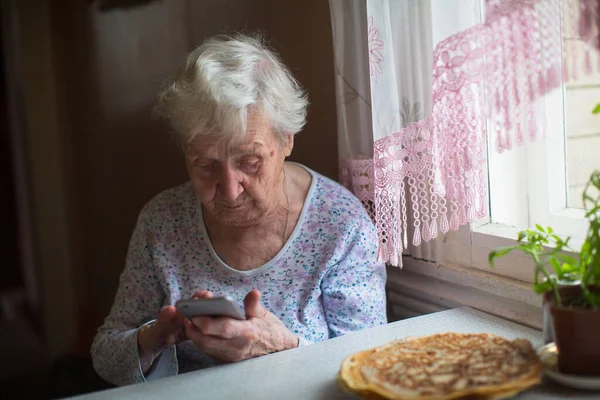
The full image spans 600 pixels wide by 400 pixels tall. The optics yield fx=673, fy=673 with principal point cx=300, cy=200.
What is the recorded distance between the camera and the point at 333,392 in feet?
3.41

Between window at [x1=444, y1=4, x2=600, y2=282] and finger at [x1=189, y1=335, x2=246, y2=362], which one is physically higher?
window at [x1=444, y1=4, x2=600, y2=282]

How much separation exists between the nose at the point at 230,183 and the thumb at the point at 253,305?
0.27 meters

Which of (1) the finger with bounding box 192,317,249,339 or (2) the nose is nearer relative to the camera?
(1) the finger with bounding box 192,317,249,339

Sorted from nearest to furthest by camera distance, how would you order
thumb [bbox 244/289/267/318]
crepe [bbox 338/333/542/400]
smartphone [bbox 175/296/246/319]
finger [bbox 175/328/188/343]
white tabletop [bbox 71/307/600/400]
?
crepe [bbox 338/333/542/400] < white tabletop [bbox 71/307/600/400] < smartphone [bbox 175/296/246/319] < thumb [bbox 244/289/267/318] < finger [bbox 175/328/188/343]

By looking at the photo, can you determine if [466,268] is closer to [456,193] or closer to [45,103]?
[456,193]

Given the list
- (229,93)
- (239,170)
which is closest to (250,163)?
(239,170)

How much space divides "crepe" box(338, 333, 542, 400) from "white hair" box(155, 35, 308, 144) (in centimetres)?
59

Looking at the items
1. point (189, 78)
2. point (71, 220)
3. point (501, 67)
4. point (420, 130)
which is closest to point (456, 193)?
point (420, 130)

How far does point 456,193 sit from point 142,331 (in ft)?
2.31

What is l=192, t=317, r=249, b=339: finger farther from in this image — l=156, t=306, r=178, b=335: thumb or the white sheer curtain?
the white sheer curtain

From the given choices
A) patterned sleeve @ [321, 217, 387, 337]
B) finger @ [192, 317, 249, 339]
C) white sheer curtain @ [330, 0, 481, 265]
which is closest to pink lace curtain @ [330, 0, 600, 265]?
white sheer curtain @ [330, 0, 481, 265]

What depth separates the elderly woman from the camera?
144 cm

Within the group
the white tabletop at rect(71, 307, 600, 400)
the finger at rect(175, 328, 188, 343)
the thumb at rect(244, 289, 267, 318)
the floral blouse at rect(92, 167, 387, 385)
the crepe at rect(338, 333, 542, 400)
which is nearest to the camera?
the crepe at rect(338, 333, 542, 400)

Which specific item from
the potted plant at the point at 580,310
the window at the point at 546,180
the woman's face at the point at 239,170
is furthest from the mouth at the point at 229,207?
the potted plant at the point at 580,310
